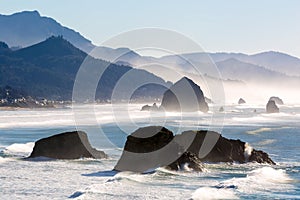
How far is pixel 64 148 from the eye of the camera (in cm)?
4572

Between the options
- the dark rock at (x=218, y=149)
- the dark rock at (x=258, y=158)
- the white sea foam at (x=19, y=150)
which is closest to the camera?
the dark rock at (x=218, y=149)

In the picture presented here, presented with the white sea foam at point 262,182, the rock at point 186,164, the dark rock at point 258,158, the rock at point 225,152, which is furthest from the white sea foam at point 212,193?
the dark rock at point 258,158

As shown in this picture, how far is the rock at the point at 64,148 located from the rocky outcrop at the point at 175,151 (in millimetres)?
6847

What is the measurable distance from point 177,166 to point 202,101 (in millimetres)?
157134

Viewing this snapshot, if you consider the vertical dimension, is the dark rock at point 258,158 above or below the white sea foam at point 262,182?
above

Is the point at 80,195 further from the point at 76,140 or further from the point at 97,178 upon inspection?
the point at 76,140

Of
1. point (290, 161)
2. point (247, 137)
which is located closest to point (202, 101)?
point (247, 137)

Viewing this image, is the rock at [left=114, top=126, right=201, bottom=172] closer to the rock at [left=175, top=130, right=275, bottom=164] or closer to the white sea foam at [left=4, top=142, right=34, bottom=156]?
the rock at [left=175, top=130, right=275, bottom=164]

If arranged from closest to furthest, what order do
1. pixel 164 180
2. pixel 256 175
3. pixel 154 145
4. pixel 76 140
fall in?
pixel 164 180
pixel 256 175
pixel 154 145
pixel 76 140

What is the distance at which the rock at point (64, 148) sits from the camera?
45.1m

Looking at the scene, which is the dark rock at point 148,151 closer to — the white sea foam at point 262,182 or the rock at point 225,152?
the rock at point 225,152

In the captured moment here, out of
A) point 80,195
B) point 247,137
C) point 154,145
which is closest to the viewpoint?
A: point 80,195

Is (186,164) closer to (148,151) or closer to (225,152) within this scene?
(148,151)

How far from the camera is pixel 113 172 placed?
122ft
